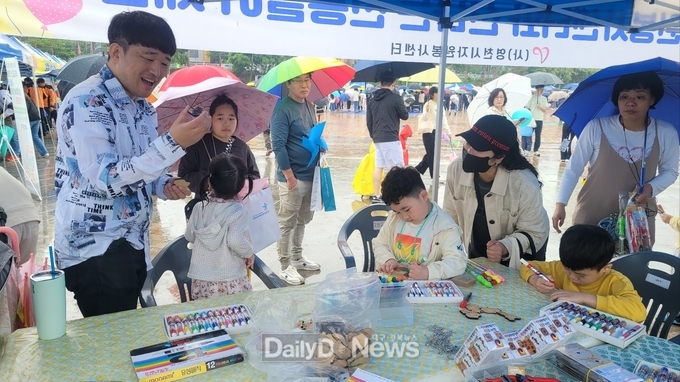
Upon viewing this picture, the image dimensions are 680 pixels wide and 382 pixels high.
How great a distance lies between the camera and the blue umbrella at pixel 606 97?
8.27 feet

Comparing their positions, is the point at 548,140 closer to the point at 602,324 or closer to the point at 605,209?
the point at 605,209

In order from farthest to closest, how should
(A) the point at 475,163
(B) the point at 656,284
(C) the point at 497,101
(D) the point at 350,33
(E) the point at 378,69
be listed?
(C) the point at 497,101, (E) the point at 378,69, (D) the point at 350,33, (A) the point at 475,163, (B) the point at 656,284

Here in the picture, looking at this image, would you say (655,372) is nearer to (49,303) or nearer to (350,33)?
(49,303)

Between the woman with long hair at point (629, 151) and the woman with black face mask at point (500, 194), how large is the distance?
0.65 meters

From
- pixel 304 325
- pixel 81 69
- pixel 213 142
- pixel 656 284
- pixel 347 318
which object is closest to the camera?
pixel 347 318

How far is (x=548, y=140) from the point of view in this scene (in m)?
13.2

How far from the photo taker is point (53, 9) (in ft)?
7.80

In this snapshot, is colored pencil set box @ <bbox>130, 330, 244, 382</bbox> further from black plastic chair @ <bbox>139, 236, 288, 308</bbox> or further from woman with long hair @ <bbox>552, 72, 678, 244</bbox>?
woman with long hair @ <bbox>552, 72, 678, 244</bbox>

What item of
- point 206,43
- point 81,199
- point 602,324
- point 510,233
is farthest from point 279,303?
point 206,43

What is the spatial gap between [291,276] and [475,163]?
1842 mm

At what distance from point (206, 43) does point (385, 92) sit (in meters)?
3.12

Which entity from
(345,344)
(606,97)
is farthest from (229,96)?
(606,97)

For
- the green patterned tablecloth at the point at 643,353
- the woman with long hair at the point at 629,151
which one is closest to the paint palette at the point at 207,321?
the green patterned tablecloth at the point at 643,353

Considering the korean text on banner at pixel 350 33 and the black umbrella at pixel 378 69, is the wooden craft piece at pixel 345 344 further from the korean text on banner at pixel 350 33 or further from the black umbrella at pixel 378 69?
the black umbrella at pixel 378 69
